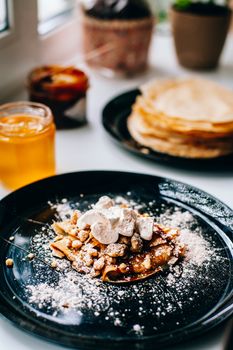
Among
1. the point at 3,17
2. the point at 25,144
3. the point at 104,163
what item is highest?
the point at 3,17

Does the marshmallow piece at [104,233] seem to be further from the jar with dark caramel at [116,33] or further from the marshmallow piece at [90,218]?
the jar with dark caramel at [116,33]

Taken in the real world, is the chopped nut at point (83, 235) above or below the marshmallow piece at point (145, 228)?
below

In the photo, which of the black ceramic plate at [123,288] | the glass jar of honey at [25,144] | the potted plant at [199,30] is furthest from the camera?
the potted plant at [199,30]

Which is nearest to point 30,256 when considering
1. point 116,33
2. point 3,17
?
point 3,17

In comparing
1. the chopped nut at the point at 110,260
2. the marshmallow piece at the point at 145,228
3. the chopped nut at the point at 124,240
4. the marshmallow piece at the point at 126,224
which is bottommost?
the chopped nut at the point at 110,260

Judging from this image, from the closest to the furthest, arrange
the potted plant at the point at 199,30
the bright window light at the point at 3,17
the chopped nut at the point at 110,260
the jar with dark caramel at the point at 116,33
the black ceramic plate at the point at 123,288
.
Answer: the black ceramic plate at the point at 123,288, the chopped nut at the point at 110,260, the bright window light at the point at 3,17, the jar with dark caramel at the point at 116,33, the potted plant at the point at 199,30

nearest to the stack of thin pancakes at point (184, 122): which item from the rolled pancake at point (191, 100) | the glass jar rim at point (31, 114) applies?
the rolled pancake at point (191, 100)

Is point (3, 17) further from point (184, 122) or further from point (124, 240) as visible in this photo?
point (124, 240)
